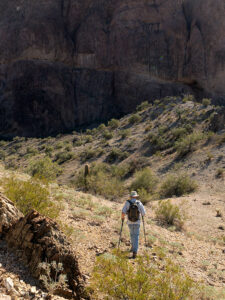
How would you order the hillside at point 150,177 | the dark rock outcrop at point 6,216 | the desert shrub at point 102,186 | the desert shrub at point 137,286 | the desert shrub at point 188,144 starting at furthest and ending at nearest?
the desert shrub at point 188,144, the desert shrub at point 102,186, the hillside at point 150,177, the dark rock outcrop at point 6,216, the desert shrub at point 137,286

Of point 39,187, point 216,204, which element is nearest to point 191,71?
point 216,204

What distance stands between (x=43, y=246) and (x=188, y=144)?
17460 mm

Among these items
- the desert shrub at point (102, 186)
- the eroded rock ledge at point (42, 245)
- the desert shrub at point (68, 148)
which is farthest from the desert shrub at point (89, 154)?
the eroded rock ledge at point (42, 245)

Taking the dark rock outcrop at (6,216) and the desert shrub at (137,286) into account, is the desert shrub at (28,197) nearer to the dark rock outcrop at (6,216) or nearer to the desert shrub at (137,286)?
the dark rock outcrop at (6,216)

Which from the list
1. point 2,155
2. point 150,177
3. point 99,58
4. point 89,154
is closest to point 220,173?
point 150,177

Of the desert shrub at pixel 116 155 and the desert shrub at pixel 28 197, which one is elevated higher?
the desert shrub at pixel 28 197

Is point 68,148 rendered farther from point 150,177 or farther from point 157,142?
point 150,177

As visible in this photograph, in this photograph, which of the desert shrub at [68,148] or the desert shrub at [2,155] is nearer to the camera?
the desert shrub at [68,148]

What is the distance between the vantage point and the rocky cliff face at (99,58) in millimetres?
41622

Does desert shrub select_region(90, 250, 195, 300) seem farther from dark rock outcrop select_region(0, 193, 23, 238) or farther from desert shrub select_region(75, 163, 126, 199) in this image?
desert shrub select_region(75, 163, 126, 199)

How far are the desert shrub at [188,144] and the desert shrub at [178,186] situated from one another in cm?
419

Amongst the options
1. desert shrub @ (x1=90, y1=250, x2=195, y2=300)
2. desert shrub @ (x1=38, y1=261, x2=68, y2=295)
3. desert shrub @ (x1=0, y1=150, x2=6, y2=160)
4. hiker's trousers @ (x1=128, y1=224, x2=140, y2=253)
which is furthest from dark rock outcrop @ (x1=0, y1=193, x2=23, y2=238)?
desert shrub @ (x1=0, y1=150, x2=6, y2=160)

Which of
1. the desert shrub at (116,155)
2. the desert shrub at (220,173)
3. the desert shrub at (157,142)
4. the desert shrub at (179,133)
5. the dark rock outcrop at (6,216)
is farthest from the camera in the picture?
the desert shrub at (116,155)

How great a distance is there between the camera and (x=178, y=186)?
47.8 feet
